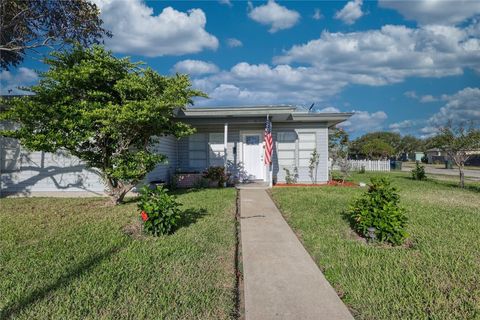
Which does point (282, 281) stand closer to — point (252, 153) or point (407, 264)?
point (407, 264)

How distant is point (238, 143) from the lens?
1276 cm

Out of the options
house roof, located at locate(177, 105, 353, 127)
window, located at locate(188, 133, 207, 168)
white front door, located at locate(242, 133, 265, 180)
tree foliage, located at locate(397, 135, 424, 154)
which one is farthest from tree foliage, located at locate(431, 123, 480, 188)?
tree foliage, located at locate(397, 135, 424, 154)

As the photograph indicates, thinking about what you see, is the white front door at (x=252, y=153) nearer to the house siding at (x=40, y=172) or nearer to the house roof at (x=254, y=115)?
the house roof at (x=254, y=115)

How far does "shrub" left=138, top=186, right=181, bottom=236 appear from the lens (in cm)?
481

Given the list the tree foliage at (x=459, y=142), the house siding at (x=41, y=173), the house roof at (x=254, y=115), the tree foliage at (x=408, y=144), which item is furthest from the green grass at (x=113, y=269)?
the tree foliage at (x=408, y=144)

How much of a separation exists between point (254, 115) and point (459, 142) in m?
8.66

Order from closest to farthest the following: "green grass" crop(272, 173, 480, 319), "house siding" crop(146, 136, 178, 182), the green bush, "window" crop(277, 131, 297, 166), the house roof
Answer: "green grass" crop(272, 173, 480, 319) → the green bush → "house siding" crop(146, 136, 178, 182) → the house roof → "window" crop(277, 131, 297, 166)

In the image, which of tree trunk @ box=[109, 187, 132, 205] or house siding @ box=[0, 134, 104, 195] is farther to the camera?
house siding @ box=[0, 134, 104, 195]

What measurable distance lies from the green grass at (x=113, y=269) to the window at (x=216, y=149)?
21.6 feet

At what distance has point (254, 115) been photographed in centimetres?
1106

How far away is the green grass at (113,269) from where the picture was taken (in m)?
2.69

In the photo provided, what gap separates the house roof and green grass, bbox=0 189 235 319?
5.70 m

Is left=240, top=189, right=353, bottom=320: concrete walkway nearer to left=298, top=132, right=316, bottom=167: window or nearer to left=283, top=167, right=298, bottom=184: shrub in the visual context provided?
left=283, top=167, right=298, bottom=184: shrub

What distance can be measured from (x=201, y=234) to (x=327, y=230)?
2301mm
